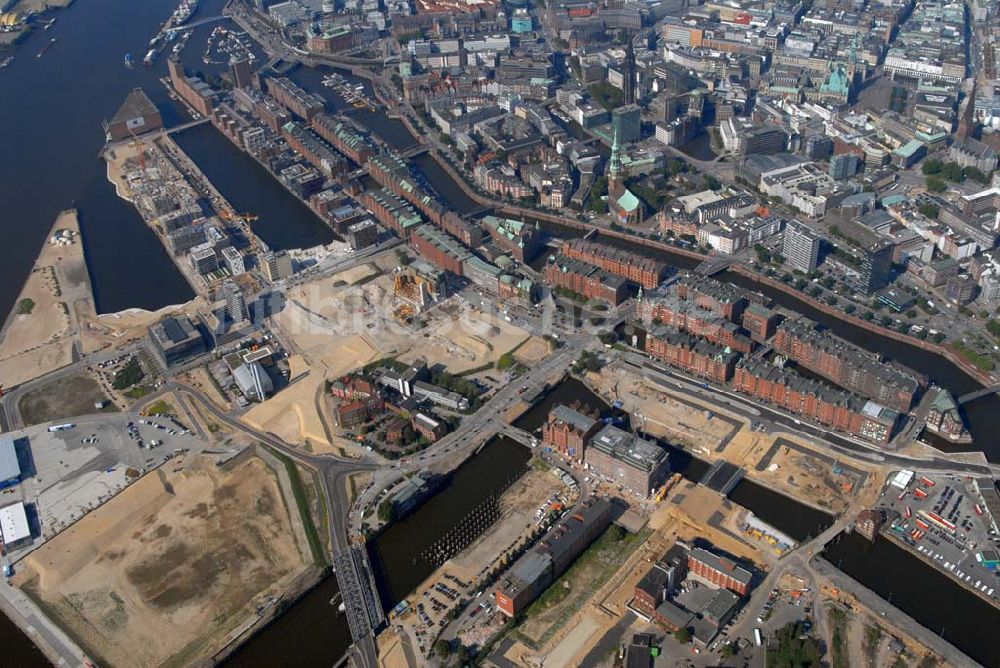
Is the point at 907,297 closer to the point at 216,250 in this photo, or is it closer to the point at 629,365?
the point at 629,365

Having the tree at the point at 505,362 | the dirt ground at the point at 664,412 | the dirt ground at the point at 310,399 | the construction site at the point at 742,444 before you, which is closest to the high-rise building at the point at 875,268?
the construction site at the point at 742,444

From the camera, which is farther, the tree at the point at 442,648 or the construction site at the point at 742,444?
Result: the construction site at the point at 742,444

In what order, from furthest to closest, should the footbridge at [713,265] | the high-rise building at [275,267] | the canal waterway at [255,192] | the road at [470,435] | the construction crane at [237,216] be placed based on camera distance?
1. the construction crane at [237,216]
2. the canal waterway at [255,192]
3. the high-rise building at [275,267]
4. the footbridge at [713,265]
5. the road at [470,435]

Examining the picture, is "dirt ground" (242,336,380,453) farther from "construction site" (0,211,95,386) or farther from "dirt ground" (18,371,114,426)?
"construction site" (0,211,95,386)

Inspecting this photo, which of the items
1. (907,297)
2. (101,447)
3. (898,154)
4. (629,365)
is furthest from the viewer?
(898,154)

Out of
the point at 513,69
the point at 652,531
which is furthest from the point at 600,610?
the point at 513,69

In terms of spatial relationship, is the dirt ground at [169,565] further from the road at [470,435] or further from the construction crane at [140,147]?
the construction crane at [140,147]

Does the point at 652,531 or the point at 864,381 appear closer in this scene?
the point at 652,531

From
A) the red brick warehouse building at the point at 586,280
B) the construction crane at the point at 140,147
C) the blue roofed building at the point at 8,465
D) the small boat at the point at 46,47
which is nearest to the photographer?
the blue roofed building at the point at 8,465

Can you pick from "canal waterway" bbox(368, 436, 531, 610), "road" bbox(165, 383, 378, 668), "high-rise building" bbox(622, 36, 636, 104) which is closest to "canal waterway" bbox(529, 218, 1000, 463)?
"canal waterway" bbox(368, 436, 531, 610)
